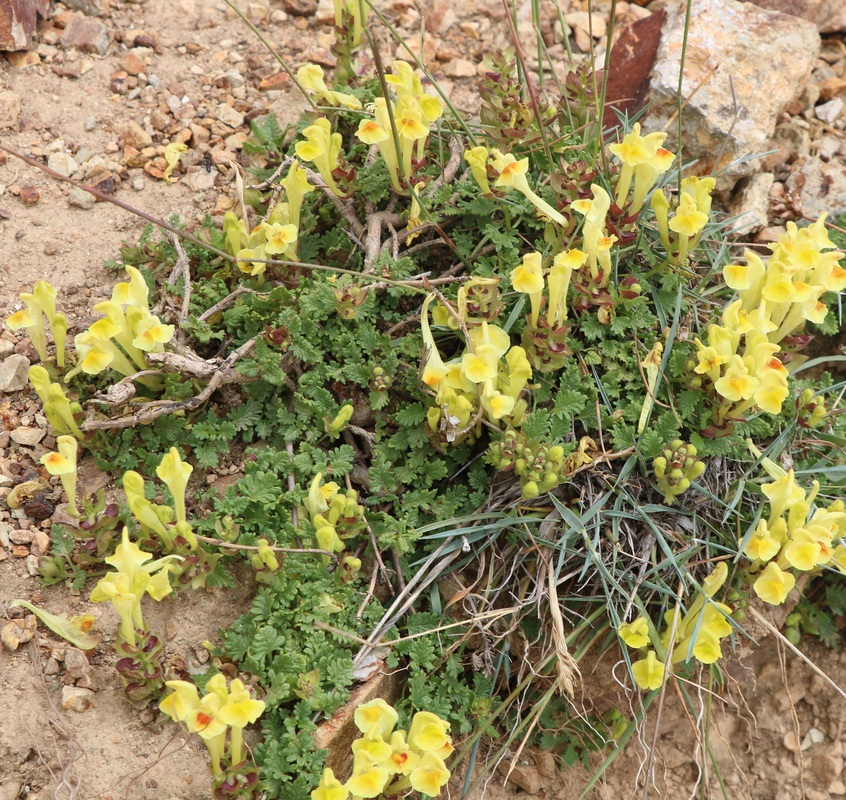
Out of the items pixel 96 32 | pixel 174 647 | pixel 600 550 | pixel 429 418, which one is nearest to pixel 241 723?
pixel 174 647

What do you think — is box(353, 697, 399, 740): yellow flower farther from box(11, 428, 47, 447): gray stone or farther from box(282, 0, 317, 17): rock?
box(282, 0, 317, 17): rock

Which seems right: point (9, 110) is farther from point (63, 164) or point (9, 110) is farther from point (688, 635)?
point (688, 635)

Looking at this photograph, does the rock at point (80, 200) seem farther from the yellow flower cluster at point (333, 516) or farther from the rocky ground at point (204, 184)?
the yellow flower cluster at point (333, 516)

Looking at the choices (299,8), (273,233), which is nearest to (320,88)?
(273,233)

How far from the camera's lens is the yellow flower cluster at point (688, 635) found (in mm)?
2574

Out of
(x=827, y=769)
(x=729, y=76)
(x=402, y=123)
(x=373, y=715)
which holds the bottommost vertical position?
(x=827, y=769)

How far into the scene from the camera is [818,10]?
441 cm

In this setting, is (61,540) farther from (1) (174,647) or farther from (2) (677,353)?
(2) (677,353)

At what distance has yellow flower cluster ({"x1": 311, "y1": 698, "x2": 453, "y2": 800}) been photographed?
7.24 ft

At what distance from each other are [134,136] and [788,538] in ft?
9.60

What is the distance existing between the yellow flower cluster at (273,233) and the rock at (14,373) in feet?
2.64

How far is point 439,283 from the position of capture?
2.98 meters

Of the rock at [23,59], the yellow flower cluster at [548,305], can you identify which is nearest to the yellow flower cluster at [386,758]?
the yellow flower cluster at [548,305]

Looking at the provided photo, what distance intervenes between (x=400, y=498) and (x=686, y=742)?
143 cm
